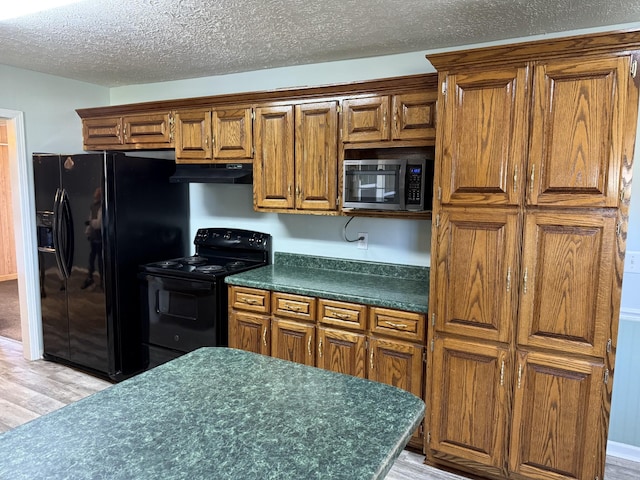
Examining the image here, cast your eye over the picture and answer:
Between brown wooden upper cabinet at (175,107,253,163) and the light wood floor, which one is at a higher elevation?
brown wooden upper cabinet at (175,107,253,163)

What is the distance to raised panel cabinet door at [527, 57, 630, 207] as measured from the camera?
188 centimetres

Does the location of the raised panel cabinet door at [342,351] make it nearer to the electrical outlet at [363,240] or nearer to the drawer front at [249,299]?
the drawer front at [249,299]

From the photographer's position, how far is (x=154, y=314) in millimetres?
3332

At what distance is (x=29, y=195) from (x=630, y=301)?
14.5ft

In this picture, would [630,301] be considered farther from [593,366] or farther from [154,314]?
[154,314]

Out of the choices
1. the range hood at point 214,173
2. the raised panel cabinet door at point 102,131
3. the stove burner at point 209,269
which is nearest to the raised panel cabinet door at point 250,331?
the stove burner at point 209,269

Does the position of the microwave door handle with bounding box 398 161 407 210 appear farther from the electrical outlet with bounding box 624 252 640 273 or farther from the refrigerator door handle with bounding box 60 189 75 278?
the refrigerator door handle with bounding box 60 189 75 278

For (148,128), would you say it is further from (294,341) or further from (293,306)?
(294,341)

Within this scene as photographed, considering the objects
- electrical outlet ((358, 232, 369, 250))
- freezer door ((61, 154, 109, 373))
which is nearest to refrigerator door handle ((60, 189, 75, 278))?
freezer door ((61, 154, 109, 373))

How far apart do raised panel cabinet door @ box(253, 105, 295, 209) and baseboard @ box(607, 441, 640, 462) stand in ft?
7.91

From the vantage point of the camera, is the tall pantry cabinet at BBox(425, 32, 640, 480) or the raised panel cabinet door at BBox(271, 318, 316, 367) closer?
the tall pantry cabinet at BBox(425, 32, 640, 480)

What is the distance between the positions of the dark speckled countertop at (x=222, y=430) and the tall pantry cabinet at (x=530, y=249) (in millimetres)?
1112

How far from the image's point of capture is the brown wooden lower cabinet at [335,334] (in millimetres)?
2465

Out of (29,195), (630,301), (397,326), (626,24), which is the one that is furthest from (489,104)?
(29,195)
